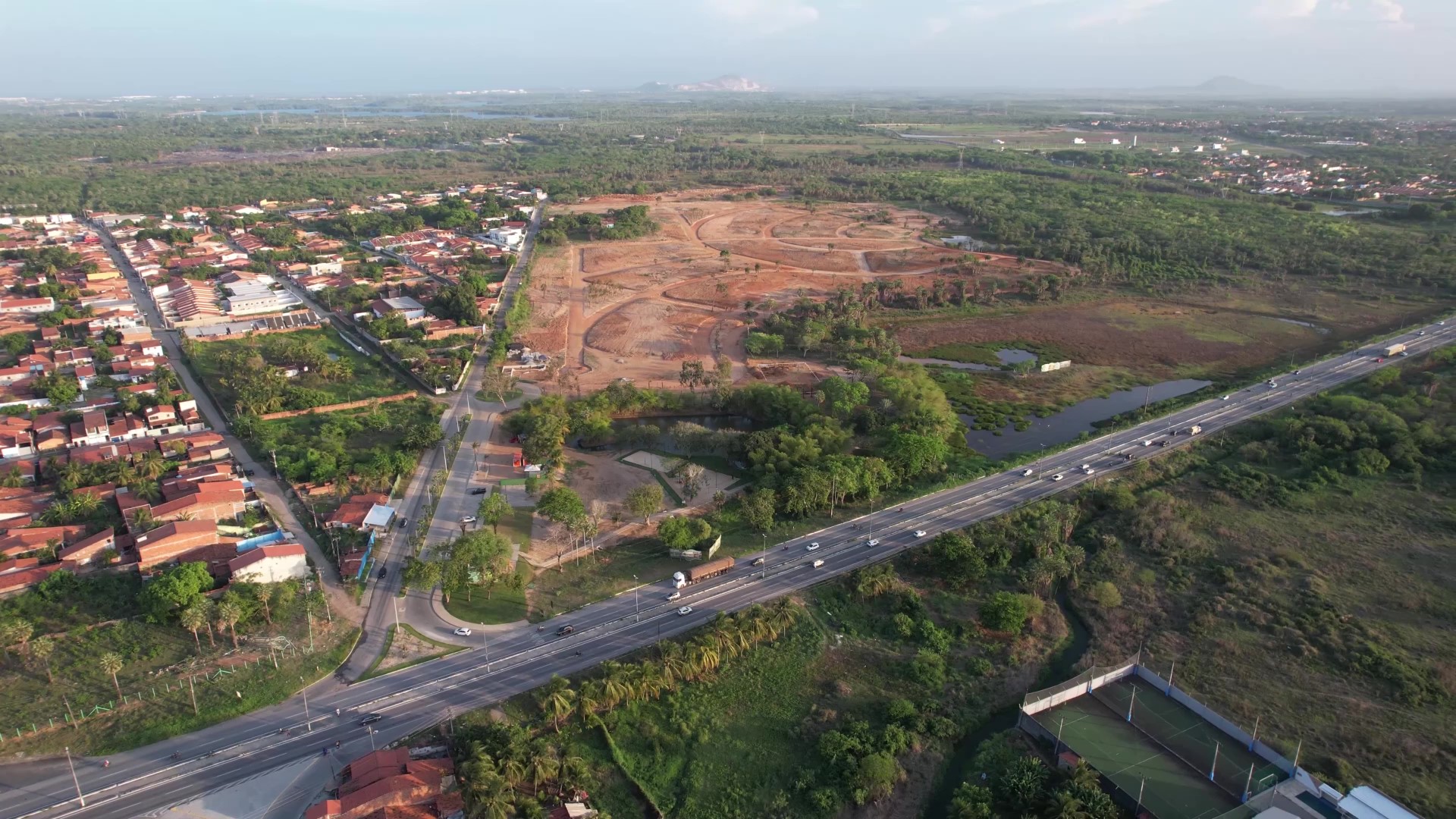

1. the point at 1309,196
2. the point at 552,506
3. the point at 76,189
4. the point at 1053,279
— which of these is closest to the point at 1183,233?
the point at 1053,279

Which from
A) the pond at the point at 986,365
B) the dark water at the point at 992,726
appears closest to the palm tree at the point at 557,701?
the dark water at the point at 992,726

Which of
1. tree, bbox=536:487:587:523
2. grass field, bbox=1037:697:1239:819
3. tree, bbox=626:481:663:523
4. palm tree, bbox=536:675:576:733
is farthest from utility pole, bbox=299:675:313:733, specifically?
grass field, bbox=1037:697:1239:819

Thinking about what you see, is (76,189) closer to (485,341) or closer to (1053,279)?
(485,341)

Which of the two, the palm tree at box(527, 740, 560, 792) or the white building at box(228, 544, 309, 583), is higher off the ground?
the white building at box(228, 544, 309, 583)

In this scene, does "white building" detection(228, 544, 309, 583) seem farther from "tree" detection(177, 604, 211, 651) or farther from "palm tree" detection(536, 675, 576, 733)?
"palm tree" detection(536, 675, 576, 733)

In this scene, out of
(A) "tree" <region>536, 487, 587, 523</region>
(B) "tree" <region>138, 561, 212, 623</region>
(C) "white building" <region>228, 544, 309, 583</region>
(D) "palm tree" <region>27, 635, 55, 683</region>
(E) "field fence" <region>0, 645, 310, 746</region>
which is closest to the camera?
(E) "field fence" <region>0, 645, 310, 746</region>

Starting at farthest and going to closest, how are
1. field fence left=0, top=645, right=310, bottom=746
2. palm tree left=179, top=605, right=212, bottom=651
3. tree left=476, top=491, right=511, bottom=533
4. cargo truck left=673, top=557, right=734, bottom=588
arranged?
1. tree left=476, top=491, right=511, bottom=533
2. cargo truck left=673, top=557, right=734, bottom=588
3. palm tree left=179, top=605, right=212, bottom=651
4. field fence left=0, top=645, right=310, bottom=746

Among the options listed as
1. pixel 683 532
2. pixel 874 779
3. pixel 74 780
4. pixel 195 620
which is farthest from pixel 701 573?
pixel 74 780
